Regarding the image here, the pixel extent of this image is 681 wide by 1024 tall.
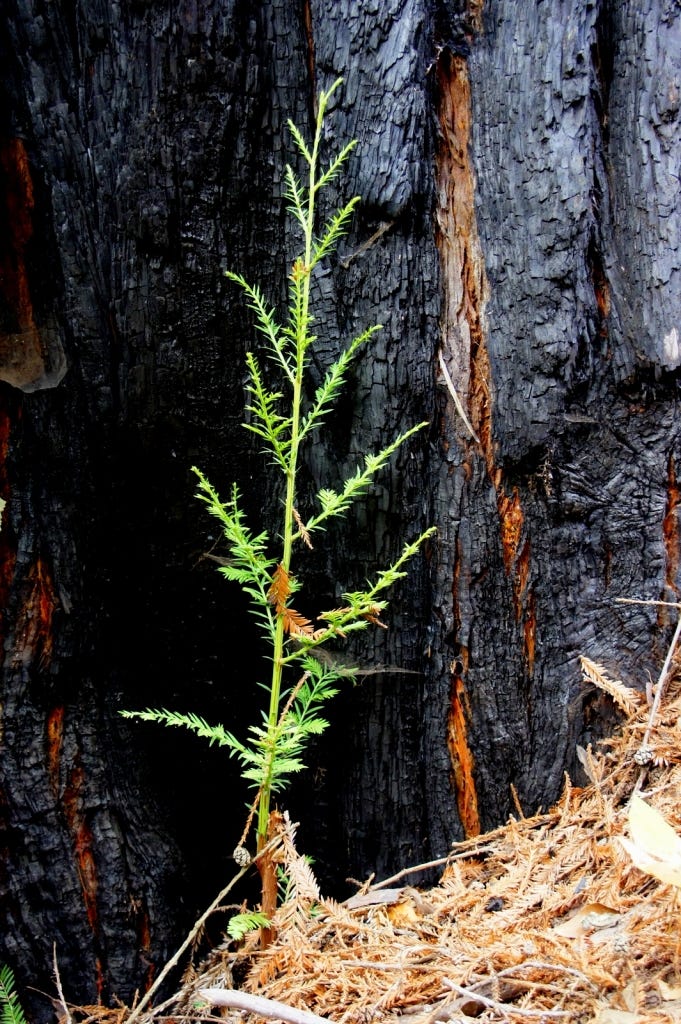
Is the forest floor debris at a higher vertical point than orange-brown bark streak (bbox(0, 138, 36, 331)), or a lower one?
lower

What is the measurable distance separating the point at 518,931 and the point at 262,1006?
21.4 inches

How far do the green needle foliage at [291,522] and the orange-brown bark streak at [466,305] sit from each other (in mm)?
216

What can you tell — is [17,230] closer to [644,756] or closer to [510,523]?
[510,523]

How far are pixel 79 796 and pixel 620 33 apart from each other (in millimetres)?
2474

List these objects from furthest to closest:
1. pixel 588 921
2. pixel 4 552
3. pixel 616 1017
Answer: pixel 4 552 → pixel 588 921 → pixel 616 1017

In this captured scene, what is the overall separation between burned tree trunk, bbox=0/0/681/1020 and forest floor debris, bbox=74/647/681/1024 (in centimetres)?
12

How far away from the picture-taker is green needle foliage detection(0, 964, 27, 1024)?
2.02 meters

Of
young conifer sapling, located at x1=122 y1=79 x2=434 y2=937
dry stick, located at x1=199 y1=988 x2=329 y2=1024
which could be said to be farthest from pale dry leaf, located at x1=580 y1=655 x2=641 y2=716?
dry stick, located at x1=199 y1=988 x2=329 y2=1024

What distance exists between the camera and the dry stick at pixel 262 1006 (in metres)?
1.42

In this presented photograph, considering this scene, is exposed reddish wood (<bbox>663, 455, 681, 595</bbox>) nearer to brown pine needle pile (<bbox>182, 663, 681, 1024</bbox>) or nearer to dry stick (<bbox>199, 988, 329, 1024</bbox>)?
brown pine needle pile (<bbox>182, 663, 681, 1024</bbox>)

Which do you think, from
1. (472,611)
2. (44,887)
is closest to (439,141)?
(472,611)

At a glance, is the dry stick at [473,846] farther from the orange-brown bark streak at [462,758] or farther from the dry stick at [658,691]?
the dry stick at [658,691]

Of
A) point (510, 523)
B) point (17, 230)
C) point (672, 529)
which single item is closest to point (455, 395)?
point (510, 523)

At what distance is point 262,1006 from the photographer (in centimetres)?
149
